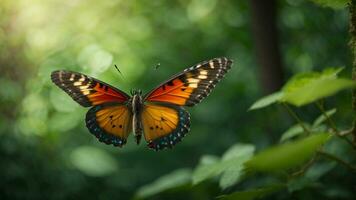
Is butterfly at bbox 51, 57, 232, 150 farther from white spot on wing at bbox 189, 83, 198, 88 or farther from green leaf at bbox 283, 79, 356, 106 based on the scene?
green leaf at bbox 283, 79, 356, 106

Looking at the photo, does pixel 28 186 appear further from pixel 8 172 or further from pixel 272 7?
pixel 272 7

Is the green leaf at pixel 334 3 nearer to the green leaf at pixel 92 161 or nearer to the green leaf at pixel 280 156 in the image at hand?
the green leaf at pixel 280 156

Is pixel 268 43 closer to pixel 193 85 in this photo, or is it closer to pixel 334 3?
pixel 193 85

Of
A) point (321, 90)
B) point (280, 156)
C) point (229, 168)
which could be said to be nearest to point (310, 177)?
point (229, 168)

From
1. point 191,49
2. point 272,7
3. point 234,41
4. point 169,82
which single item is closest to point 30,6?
point 191,49

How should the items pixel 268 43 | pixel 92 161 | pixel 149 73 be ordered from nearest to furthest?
1. pixel 268 43
2. pixel 92 161
3. pixel 149 73

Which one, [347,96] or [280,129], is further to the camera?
[280,129]
